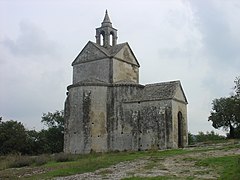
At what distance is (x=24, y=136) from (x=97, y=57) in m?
18.8

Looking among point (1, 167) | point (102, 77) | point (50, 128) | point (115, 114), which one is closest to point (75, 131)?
point (115, 114)

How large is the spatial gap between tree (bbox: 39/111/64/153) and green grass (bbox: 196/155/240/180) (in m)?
36.3

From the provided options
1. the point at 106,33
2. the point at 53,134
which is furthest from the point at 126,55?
the point at 53,134

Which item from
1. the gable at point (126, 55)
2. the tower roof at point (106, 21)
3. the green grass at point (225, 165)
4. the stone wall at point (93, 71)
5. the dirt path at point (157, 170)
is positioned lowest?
the dirt path at point (157, 170)

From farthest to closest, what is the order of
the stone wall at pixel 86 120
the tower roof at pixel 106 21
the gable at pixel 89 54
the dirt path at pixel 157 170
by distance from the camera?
the tower roof at pixel 106 21 → the gable at pixel 89 54 → the stone wall at pixel 86 120 → the dirt path at pixel 157 170

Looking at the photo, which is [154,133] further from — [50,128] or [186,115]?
[50,128]

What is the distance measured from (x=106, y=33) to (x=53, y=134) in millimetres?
20410

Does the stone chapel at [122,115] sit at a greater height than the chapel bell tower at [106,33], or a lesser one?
lesser

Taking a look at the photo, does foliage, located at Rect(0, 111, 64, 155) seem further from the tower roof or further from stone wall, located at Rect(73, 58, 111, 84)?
the tower roof

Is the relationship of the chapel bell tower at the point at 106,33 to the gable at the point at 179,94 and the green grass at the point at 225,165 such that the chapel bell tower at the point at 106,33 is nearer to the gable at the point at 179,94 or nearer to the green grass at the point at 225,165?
the gable at the point at 179,94

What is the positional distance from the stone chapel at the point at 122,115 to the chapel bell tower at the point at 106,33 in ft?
13.6

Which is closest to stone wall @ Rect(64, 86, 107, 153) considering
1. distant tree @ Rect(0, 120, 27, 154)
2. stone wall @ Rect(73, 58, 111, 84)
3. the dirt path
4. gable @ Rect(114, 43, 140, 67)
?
stone wall @ Rect(73, 58, 111, 84)

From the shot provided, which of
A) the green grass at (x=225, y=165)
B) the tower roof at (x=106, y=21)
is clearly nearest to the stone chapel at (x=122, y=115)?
the tower roof at (x=106, y=21)

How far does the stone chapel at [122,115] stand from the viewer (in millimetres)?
33906
